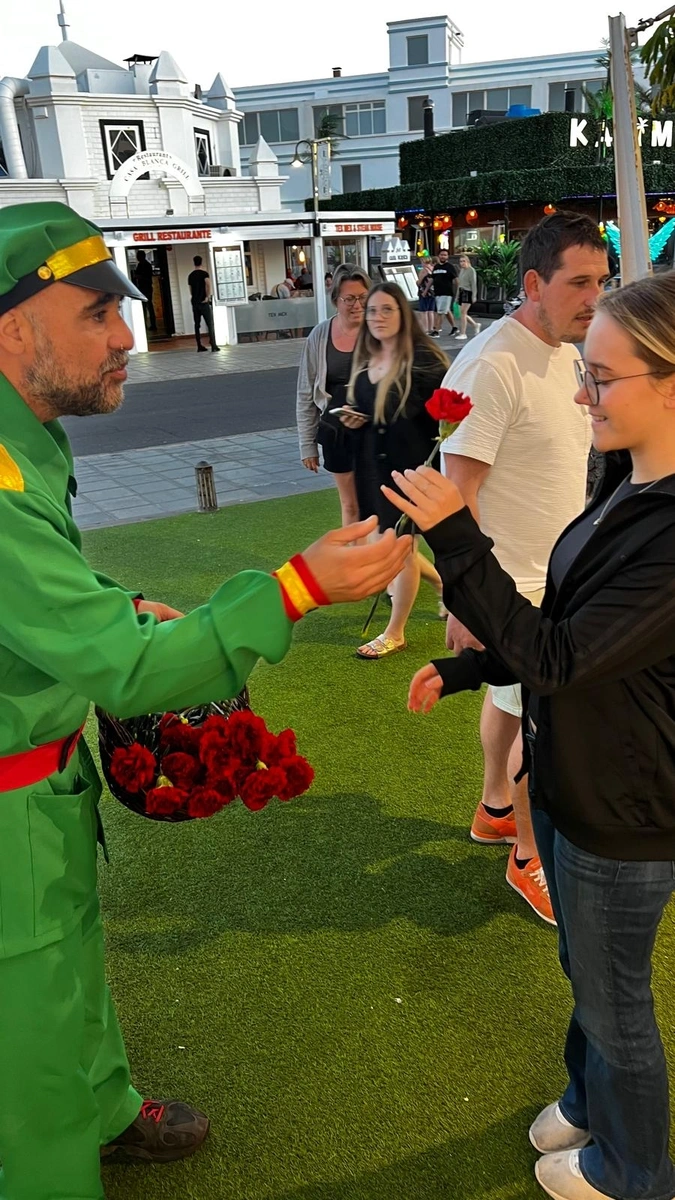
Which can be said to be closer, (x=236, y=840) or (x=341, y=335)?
Answer: (x=236, y=840)

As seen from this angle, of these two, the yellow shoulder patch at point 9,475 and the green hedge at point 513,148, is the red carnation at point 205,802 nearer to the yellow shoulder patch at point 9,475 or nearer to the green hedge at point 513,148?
the yellow shoulder patch at point 9,475

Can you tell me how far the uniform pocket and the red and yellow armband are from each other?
2.14ft

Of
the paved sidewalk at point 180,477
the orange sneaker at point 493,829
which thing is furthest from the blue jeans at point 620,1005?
the paved sidewalk at point 180,477

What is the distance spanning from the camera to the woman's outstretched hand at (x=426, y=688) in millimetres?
2115

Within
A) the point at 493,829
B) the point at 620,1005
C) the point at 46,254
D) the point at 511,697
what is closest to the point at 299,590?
the point at 46,254

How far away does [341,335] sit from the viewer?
5.74 m

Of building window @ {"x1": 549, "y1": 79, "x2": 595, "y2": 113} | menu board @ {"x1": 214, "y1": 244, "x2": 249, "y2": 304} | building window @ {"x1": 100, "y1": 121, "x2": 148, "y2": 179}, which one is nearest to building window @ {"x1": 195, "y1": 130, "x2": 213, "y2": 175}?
building window @ {"x1": 100, "y1": 121, "x2": 148, "y2": 179}

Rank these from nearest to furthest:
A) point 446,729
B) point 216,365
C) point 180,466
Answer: point 446,729 < point 180,466 < point 216,365

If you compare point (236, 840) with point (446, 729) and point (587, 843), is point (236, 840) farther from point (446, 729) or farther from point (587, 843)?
point (587, 843)

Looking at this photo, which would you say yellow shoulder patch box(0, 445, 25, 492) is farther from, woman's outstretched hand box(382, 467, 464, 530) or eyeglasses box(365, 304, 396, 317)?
eyeglasses box(365, 304, 396, 317)

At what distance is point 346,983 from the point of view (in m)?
2.82

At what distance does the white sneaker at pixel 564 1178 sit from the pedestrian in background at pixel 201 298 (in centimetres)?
2231

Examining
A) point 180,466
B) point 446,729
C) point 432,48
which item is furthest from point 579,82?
point 446,729

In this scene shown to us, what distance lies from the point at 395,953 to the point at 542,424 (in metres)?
1.79
